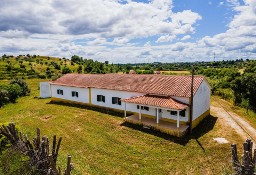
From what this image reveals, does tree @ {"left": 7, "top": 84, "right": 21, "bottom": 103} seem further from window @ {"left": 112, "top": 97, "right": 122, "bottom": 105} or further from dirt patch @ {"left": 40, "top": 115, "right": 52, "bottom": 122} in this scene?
window @ {"left": 112, "top": 97, "right": 122, "bottom": 105}

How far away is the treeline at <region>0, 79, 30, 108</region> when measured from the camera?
37.8m

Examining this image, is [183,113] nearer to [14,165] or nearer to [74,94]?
[14,165]

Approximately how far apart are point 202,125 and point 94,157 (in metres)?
12.5

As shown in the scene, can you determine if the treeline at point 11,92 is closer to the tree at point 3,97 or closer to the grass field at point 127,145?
the tree at point 3,97

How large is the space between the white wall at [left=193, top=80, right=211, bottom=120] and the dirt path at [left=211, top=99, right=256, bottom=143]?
275 cm

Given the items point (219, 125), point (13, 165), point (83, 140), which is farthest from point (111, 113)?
point (13, 165)

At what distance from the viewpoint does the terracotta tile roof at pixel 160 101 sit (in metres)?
22.3

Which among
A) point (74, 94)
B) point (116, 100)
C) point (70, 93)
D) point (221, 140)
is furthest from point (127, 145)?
point (70, 93)

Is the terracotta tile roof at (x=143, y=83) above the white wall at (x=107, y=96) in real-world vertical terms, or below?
above

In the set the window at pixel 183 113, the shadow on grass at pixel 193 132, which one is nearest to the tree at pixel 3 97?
the shadow on grass at pixel 193 132

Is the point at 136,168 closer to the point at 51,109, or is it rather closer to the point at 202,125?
the point at 202,125

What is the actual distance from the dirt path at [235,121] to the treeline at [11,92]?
32345 mm

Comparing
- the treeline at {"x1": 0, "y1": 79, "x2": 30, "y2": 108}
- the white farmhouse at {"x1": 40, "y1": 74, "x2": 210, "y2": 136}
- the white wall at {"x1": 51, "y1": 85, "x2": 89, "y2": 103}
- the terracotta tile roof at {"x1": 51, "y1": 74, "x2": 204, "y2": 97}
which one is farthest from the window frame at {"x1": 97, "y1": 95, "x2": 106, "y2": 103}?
the treeline at {"x1": 0, "y1": 79, "x2": 30, "y2": 108}

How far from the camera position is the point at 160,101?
23766 mm
